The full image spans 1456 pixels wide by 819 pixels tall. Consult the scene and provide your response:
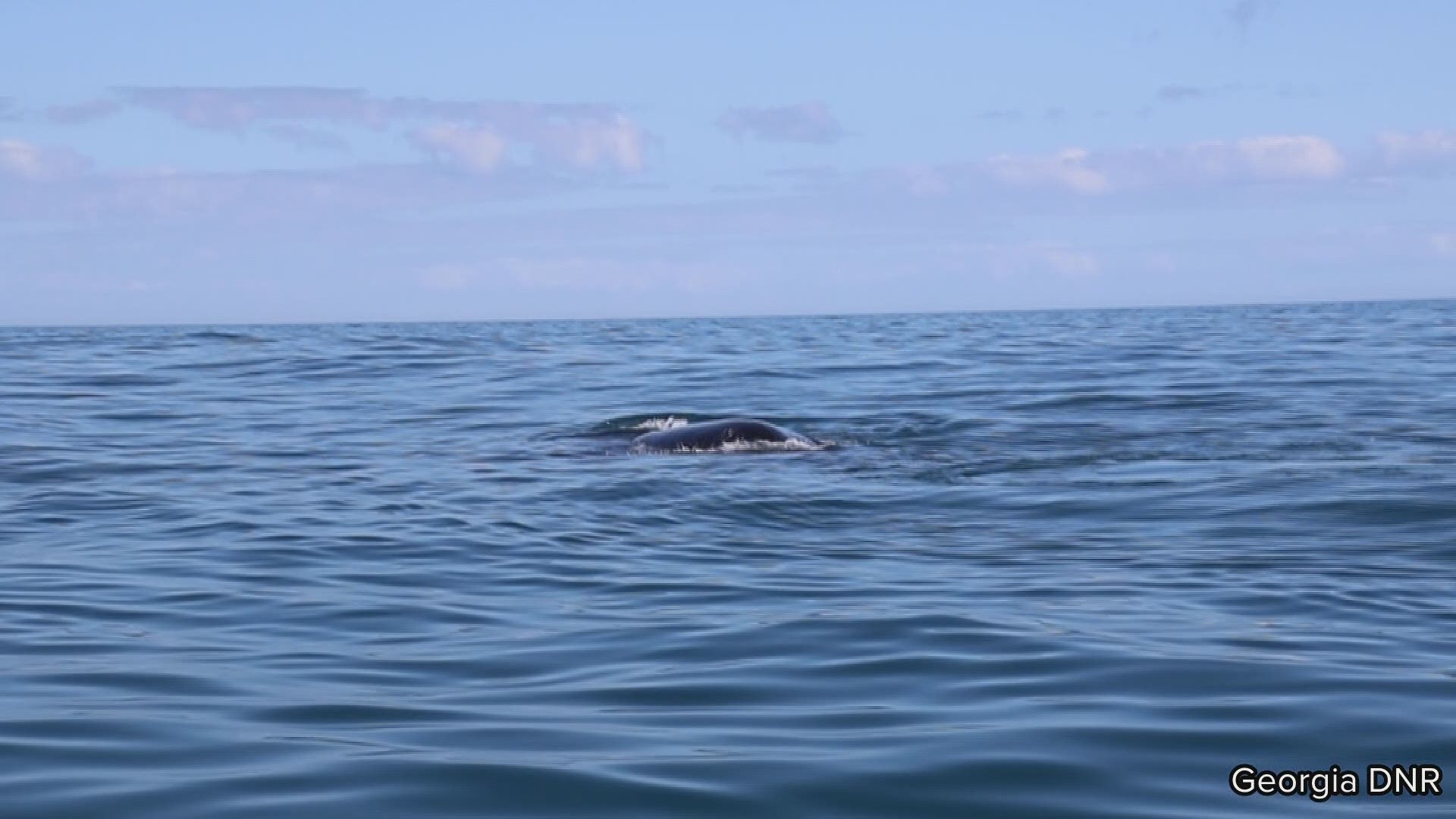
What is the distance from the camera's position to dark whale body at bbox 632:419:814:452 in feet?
61.7

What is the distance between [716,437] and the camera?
1889cm

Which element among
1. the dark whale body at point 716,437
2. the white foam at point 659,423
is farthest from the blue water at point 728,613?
the dark whale body at point 716,437

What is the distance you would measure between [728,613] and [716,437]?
920 cm

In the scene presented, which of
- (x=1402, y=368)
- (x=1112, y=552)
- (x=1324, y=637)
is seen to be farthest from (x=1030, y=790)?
(x=1402, y=368)

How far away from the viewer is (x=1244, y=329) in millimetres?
49750

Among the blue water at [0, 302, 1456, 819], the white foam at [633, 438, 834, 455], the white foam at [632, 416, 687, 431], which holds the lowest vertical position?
the blue water at [0, 302, 1456, 819]

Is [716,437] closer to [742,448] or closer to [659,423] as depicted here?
[742,448]

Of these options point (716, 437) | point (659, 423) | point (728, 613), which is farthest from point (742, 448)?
point (728, 613)

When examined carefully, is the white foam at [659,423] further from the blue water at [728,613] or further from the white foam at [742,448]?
the white foam at [742,448]

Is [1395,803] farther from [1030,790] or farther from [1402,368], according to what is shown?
[1402,368]

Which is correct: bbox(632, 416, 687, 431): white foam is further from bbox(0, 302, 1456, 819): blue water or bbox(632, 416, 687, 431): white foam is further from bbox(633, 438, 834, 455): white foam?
bbox(633, 438, 834, 455): white foam

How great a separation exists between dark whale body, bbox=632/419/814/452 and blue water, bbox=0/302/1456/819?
434mm

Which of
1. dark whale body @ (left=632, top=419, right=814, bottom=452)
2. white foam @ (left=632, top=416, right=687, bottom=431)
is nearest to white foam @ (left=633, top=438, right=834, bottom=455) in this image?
dark whale body @ (left=632, top=419, right=814, bottom=452)

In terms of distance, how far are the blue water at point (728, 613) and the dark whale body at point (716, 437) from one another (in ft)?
1.42
